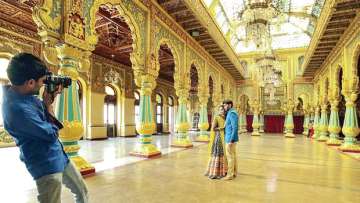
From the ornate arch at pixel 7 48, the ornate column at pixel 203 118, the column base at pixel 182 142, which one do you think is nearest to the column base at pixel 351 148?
the ornate column at pixel 203 118

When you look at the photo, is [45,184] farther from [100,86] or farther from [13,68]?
[100,86]

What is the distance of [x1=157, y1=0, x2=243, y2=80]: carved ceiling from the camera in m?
7.99

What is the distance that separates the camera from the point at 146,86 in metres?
7.44

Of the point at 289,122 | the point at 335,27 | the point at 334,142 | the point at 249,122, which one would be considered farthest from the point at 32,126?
the point at 249,122

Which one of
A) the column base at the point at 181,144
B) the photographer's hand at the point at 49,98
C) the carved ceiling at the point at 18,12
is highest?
the carved ceiling at the point at 18,12

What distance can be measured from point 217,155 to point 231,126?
2.08 ft

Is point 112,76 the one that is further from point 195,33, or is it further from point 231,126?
point 231,126

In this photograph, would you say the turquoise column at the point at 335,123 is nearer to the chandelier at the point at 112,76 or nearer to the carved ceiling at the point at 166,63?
the carved ceiling at the point at 166,63

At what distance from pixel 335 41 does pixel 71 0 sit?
419 inches

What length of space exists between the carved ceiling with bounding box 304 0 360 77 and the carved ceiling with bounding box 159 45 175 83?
684 cm

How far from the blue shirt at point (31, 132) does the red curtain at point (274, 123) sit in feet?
76.6

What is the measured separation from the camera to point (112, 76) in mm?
14625

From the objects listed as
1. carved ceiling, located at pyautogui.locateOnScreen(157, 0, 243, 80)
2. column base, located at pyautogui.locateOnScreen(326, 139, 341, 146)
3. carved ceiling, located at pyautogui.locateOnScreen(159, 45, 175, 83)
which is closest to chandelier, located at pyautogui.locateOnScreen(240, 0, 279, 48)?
carved ceiling, located at pyautogui.locateOnScreen(157, 0, 243, 80)

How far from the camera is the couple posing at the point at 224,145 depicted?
468cm
